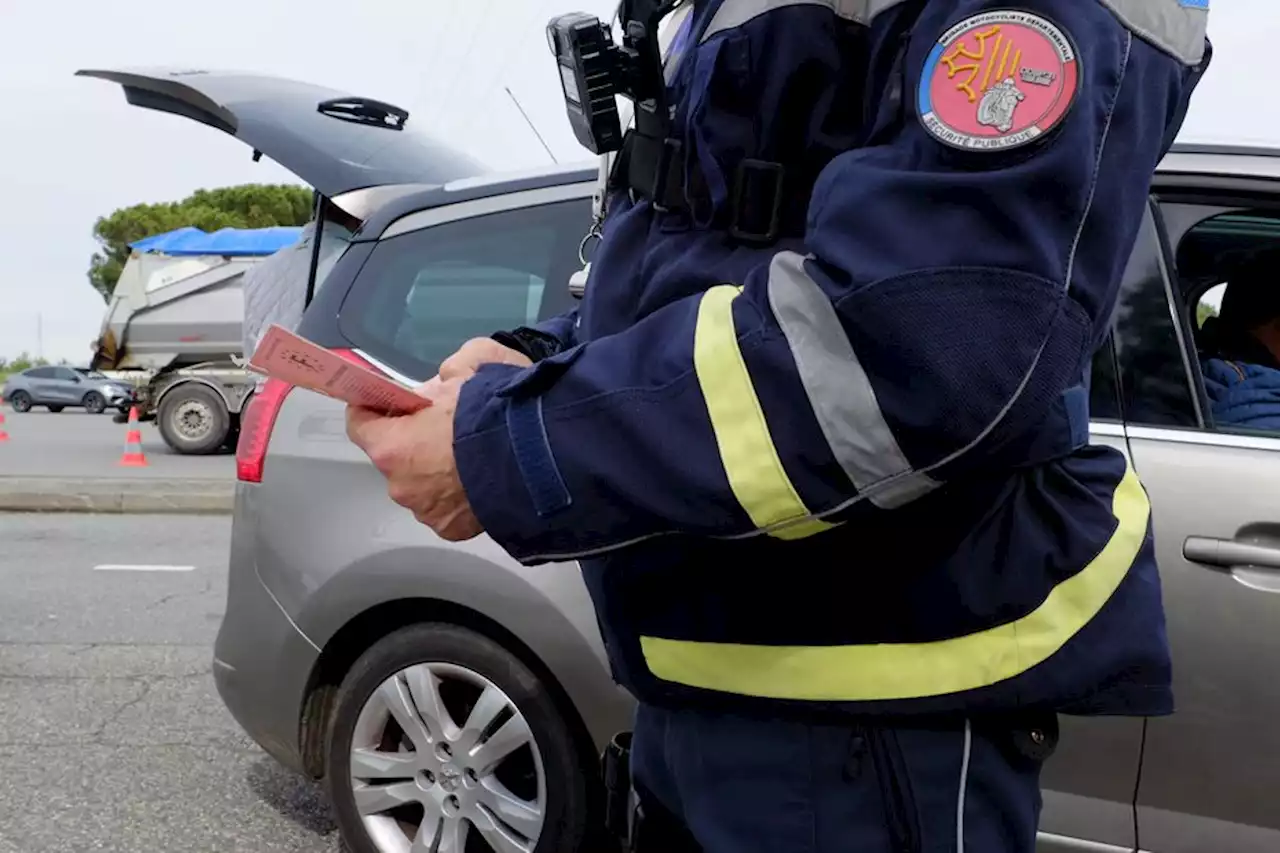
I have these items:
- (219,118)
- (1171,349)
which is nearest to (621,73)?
(1171,349)

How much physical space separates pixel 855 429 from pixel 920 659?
26 centimetres

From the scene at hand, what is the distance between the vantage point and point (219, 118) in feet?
10.1

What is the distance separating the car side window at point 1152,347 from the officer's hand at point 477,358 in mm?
1393

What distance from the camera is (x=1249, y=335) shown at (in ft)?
8.82

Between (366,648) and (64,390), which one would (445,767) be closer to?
(366,648)

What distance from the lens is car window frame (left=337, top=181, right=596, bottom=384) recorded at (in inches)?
102

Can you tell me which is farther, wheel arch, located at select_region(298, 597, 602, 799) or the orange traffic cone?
the orange traffic cone

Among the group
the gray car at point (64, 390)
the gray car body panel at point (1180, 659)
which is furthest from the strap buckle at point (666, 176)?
the gray car at point (64, 390)

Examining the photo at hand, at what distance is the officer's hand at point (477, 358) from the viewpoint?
1086 mm

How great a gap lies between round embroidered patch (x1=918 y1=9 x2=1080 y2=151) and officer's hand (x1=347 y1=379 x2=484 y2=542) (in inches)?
16.9

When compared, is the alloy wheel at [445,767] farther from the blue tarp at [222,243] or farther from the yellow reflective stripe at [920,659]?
the blue tarp at [222,243]

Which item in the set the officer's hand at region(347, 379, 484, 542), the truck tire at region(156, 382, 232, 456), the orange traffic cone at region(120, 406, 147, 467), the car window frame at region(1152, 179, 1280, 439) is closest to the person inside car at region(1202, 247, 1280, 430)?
the car window frame at region(1152, 179, 1280, 439)

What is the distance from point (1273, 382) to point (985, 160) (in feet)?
6.44

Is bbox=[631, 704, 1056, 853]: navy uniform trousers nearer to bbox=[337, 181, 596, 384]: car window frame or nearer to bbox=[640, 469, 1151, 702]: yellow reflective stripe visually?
bbox=[640, 469, 1151, 702]: yellow reflective stripe
